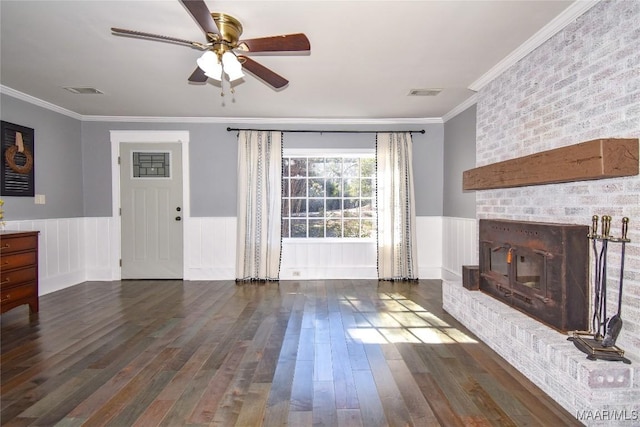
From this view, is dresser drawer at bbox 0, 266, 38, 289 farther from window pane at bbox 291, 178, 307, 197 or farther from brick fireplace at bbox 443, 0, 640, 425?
brick fireplace at bbox 443, 0, 640, 425

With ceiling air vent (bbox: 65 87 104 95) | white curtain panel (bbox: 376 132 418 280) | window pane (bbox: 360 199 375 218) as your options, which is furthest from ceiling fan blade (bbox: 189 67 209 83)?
window pane (bbox: 360 199 375 218)

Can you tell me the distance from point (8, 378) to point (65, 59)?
8.65ft

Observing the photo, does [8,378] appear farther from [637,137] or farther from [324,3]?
[637,137]

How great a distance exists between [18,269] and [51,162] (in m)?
1.79

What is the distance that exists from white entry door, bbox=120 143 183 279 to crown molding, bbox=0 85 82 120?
0.72m

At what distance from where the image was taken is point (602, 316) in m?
2.14

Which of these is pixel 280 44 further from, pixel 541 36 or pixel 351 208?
pixel 351 208

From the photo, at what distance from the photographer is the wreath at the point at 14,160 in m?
3.96

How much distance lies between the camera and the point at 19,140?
411 cm

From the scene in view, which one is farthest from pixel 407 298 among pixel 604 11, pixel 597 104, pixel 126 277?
pixel 126 277

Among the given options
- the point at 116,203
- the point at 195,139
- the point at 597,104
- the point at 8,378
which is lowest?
the point at 8,378

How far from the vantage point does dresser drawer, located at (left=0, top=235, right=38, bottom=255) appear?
10.9ft

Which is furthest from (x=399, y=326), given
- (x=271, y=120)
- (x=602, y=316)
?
(x=271, y=120)

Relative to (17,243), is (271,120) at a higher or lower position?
higher
